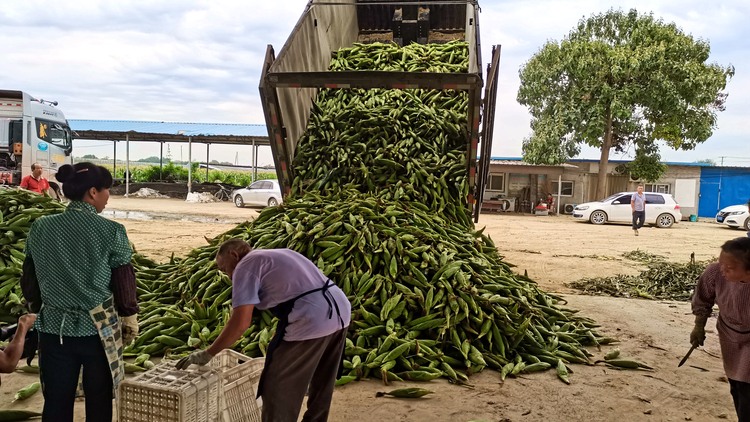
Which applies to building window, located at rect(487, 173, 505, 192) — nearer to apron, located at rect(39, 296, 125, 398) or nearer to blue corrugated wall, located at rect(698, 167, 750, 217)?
blue corrugated wall, located at rect(698, 167, 750, 217)

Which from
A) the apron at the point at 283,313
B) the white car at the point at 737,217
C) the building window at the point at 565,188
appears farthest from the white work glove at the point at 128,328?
the building window at the point at 565,188

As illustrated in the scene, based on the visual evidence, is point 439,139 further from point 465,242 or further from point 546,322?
point 546,322

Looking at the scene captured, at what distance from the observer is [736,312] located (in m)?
2.76

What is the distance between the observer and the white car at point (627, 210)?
1798 cm

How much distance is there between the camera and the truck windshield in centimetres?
1430

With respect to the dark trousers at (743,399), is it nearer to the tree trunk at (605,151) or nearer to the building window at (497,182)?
the tree trunk at (605,151)

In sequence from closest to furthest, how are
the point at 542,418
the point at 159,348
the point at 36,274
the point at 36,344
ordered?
the point at 36,274
the point at 36,344
the point at 542,418
the point at 159,348

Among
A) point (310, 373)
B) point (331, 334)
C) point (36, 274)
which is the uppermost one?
point (36, 274)

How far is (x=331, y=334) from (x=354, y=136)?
3632 mm

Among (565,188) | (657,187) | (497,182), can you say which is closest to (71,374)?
(497,182)

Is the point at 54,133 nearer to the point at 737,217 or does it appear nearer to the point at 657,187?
the point at 737,217

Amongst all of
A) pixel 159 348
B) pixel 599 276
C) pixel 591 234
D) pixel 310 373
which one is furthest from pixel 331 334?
pixel 591 234

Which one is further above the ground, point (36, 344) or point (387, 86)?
point (387, 86)

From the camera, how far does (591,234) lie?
49.9 feet
